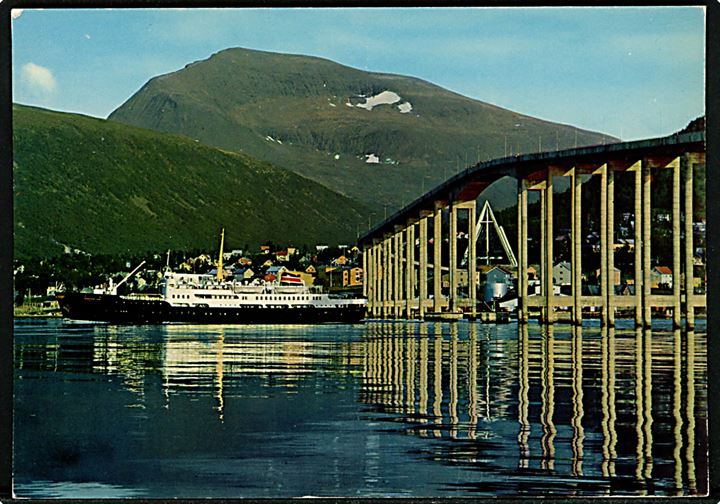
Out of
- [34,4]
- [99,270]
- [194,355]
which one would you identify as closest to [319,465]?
[34,4]

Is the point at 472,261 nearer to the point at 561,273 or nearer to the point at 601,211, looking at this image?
the point at 561,273

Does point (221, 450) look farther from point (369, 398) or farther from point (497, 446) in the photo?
point (369, 398)

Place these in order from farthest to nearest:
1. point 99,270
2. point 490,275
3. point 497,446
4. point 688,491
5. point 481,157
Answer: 1. point 490,275
2. point 99,270
3. point 481,157
4. point 497,446
5. point 688,491

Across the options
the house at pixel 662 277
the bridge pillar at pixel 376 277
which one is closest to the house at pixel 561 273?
the house at pixel 662 277

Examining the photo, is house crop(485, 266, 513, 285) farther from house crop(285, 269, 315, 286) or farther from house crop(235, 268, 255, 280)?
house crop(235, 268, 255, 280)

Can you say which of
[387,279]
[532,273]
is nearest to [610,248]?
[532,273]
